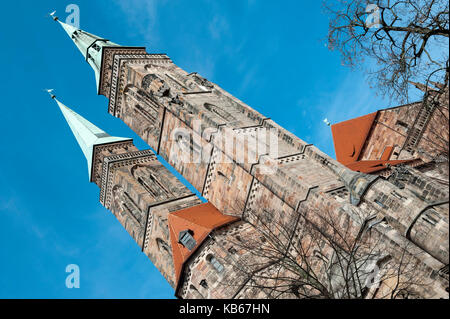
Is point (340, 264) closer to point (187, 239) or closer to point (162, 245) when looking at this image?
point (187, 239)

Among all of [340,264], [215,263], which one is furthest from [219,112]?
[340,264]

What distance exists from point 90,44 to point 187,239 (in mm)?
19951

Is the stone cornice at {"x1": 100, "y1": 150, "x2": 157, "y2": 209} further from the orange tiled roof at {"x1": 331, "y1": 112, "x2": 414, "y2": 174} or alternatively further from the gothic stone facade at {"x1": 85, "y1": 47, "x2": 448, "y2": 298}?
the orange tiled roof at {"x1": 331, "y1": 112, "x2": 414, "y2": 174}

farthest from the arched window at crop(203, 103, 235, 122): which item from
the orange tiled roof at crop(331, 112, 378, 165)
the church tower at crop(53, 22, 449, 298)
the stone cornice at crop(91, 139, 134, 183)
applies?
the stone cornice at crop(91, 139, 134, 183)

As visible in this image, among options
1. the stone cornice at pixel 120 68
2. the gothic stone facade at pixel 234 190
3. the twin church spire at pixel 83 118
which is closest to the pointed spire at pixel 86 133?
the twin church spire at pixel 83 118

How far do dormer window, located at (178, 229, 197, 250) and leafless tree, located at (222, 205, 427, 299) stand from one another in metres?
2.19

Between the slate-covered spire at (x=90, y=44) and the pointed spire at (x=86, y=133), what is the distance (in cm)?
490

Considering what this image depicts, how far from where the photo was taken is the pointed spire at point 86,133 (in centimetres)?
3120

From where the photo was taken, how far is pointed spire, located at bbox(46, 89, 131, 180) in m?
31.2

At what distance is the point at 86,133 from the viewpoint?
33.7m

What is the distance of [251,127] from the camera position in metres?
20.3

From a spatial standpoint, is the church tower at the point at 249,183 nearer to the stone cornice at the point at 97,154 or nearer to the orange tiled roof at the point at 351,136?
the stone cornice at the point at 97,154
